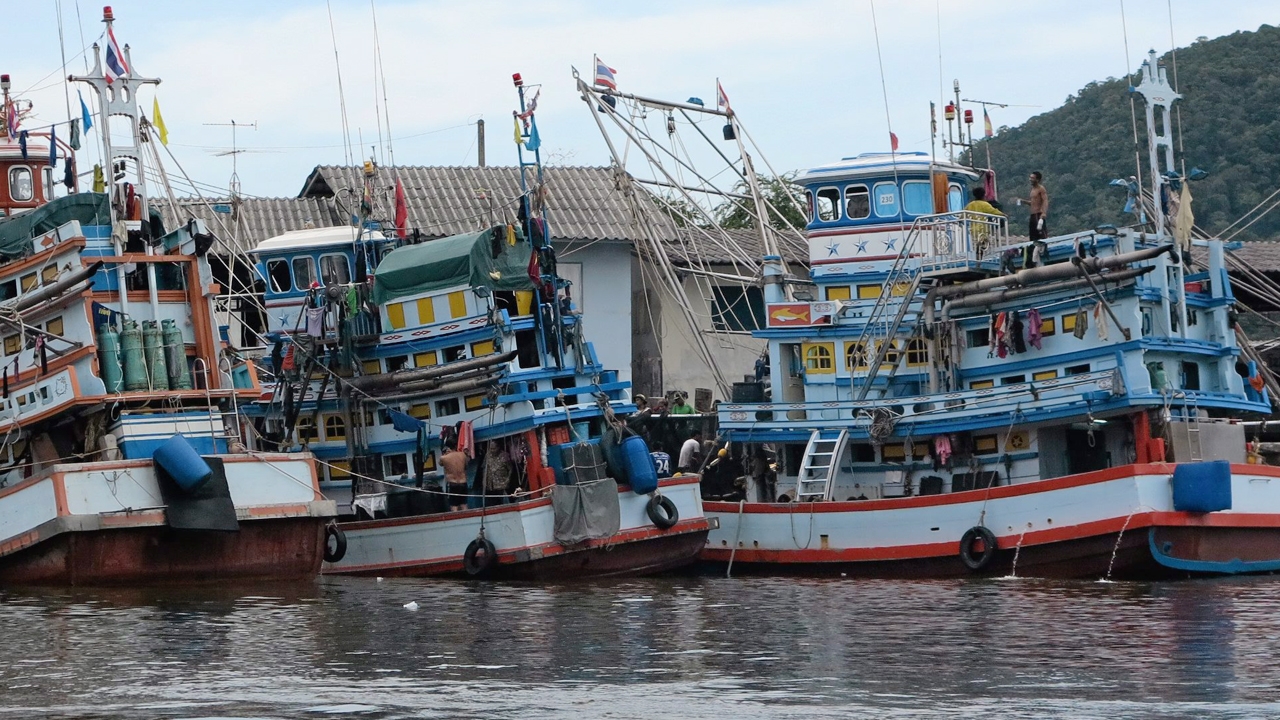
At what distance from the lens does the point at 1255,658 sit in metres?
15.9

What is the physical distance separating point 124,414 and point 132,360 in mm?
857

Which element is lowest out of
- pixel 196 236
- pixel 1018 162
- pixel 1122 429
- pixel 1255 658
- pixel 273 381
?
pixel 1255 658

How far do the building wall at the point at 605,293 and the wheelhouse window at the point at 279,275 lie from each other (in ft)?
27.4

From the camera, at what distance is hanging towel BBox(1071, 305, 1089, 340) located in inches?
986

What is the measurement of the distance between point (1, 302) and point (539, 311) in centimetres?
765

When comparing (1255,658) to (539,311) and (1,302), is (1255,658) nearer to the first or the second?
(539,311)

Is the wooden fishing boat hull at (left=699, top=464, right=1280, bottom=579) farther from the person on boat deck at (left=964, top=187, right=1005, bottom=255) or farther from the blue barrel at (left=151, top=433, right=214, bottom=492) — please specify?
the blue barrel at (left=151, top=433, right=214, bottom=492)

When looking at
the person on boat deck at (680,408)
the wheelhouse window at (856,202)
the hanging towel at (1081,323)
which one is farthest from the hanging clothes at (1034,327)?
the person on boat deck at (680,408)

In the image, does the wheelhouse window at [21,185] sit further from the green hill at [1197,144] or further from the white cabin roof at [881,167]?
the green hill at [1197,144]

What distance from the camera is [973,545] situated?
25000 mm

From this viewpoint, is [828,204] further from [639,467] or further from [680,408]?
[639,467]

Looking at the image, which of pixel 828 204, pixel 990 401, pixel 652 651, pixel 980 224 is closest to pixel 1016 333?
pixel 990 401

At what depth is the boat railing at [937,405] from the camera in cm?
2473

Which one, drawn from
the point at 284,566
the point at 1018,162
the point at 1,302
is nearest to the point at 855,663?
the point at 284,566
